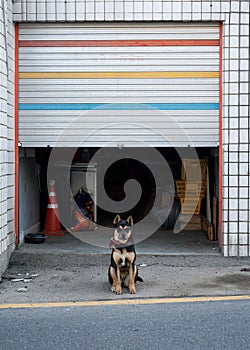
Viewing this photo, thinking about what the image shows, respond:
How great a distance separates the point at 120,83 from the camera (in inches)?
380

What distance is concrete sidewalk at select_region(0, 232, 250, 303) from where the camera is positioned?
7.62 meters

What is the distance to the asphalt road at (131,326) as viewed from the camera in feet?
18.7

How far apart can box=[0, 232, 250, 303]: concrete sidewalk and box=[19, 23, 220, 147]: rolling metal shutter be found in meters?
1.74

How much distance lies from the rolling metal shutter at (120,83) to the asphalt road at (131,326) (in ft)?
11.0

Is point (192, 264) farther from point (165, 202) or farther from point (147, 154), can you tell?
point (147, 154)

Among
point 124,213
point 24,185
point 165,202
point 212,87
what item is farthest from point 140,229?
point 212,87

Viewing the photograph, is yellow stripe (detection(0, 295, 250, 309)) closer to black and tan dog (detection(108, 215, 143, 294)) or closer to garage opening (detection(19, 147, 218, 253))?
black and tan dog (detection(108, 215, 143, 294))

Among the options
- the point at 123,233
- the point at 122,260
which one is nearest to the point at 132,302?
the point at 122,260

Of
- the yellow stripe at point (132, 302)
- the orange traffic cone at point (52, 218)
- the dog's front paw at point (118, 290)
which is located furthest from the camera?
the orange traffic cone at point (52, 218)

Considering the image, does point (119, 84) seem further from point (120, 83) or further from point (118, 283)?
point (118, 283)

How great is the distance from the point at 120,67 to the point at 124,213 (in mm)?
5218

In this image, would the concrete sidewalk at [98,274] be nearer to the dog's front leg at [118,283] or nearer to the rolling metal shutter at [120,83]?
the dog's front leg at [118,283]

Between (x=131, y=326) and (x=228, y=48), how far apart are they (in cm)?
493

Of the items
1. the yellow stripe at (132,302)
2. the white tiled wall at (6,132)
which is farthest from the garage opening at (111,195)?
the yellow stripe at (132,302)
